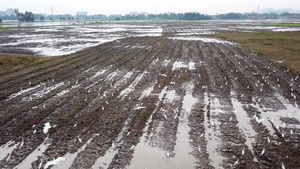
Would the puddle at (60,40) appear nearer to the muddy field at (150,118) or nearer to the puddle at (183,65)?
the muddy field at (150,118)

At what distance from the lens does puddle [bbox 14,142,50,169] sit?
520cm

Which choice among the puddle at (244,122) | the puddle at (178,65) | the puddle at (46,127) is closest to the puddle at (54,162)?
the puddle at (46,127)

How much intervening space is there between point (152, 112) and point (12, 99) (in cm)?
539

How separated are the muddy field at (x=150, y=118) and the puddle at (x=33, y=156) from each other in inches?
0.8

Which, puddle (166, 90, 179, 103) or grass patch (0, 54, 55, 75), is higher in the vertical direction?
grass patch (0, 54, 55, 75)

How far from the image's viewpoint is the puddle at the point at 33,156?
5200 mm

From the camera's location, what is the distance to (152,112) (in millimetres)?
8055

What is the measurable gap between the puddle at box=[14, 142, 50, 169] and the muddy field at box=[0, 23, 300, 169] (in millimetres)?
21

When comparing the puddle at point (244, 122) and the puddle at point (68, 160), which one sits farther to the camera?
the puddle at point (244, 122)

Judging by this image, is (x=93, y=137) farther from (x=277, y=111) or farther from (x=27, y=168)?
(x=277, y=111)

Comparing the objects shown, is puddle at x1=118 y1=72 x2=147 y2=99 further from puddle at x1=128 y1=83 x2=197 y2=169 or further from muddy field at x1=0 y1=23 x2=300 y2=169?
puddle at x1=128 y1=83 x2=197 y2=169

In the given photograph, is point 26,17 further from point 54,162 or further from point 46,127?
point 54,162

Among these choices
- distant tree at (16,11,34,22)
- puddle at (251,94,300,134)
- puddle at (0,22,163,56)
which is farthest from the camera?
distant tree at (16,11,34,22)

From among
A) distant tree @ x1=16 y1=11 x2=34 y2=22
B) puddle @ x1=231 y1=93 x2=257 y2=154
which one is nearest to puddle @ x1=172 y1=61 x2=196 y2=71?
puddle @ x1=231 y1=93 x2=257 y2=154
